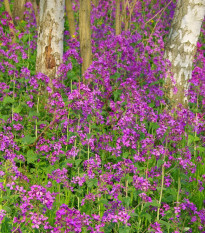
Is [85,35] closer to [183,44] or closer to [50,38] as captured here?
[50,38]

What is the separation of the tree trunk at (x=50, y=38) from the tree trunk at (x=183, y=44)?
1799mm

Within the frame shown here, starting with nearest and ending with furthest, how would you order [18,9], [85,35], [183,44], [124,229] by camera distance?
[124,229]
[183,44]
[85,35]
[18,9]

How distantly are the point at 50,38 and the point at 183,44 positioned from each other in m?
2.14

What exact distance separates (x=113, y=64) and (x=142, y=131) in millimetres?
2340

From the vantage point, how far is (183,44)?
6.49 metres

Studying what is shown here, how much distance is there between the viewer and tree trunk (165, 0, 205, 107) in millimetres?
6402

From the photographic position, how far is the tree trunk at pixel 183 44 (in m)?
6.40

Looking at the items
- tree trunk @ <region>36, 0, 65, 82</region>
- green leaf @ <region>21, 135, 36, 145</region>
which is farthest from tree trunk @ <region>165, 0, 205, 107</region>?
green leaf @ <region>21, 135, 36, 145</region>

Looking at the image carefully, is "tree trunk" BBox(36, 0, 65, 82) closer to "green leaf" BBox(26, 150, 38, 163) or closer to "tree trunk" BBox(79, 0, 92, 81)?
"tree trunk" BBox(79, 0, 92, 81)

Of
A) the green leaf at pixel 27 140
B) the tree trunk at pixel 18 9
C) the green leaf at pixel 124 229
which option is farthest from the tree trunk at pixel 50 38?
the green leaf at pixel 124 229

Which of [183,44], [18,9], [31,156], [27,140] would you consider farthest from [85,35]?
[18,9]

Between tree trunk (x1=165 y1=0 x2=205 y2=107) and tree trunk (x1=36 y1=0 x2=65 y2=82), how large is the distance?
1.80 metres

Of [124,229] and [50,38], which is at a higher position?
[50,38]

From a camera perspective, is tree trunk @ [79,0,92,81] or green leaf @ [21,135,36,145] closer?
green leaf @ [21,135,36,145]
